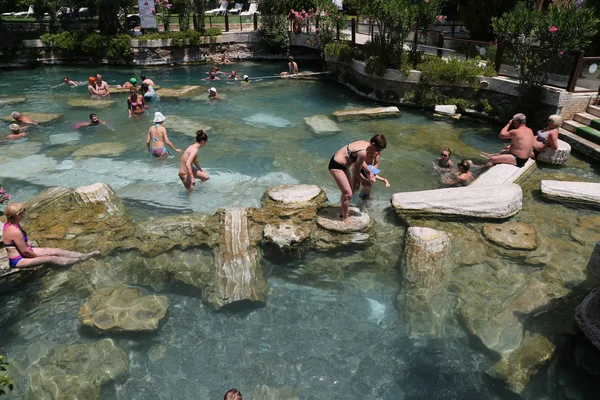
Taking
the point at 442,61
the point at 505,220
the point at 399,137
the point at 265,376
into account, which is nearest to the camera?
the point at 265,376

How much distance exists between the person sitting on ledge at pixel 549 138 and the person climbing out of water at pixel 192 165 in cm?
786

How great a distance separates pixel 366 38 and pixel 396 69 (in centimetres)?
388

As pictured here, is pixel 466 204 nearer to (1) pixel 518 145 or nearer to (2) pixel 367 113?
(1) pixel 518 145

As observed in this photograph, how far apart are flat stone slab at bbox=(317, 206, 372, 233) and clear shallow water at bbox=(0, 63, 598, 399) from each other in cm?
43

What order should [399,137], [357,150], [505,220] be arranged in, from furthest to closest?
[399,137] < [505,220] < [357,150]

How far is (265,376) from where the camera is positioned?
5012mm

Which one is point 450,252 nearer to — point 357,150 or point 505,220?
point 505,220

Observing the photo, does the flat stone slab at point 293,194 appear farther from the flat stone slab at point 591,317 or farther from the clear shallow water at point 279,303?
the flat stone slab at point 591,317

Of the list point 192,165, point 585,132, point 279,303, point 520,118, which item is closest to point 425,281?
point 279,303

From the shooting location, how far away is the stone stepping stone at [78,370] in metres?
4.73

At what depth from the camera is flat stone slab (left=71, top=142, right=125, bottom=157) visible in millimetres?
11221

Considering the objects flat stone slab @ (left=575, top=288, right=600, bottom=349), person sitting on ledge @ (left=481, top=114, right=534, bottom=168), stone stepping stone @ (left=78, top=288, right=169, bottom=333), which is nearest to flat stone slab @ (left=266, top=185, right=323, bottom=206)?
stone stepping stone @ (left=78, top=288, right=169, bottom=333)

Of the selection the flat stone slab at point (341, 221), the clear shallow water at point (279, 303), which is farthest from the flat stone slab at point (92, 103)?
the flat stone slab at point (341, 221)

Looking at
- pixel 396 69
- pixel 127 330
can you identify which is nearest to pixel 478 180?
pixel 127 330
